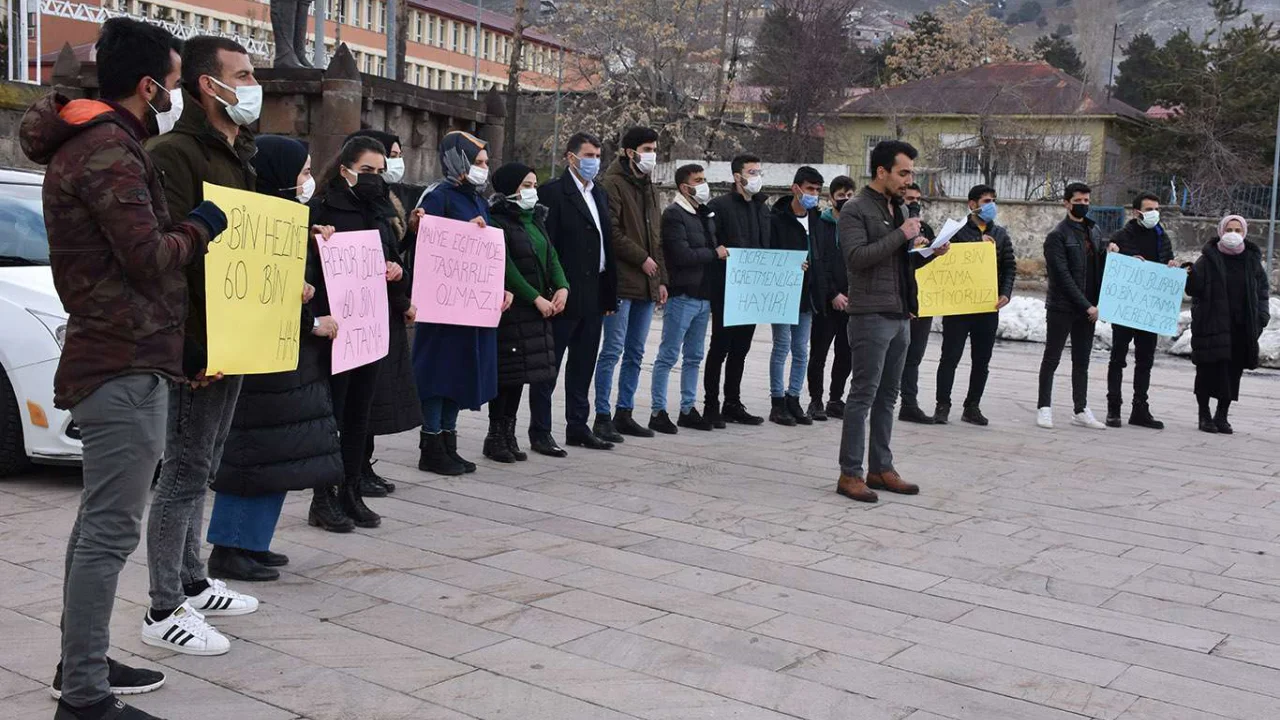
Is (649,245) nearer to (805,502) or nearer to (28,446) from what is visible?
(805,502)

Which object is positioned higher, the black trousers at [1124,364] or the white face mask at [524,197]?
the white face mask at [524,197]

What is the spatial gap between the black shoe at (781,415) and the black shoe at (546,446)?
8.53 feet

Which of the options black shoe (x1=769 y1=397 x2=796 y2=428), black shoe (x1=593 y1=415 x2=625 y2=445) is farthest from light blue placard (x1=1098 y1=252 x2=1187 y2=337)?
black shoe (x1=593 y1=415 x2=625 y2=445)

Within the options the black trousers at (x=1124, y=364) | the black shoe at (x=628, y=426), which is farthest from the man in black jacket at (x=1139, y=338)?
the black shoe at (x=628, y=426)

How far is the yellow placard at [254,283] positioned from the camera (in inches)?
189

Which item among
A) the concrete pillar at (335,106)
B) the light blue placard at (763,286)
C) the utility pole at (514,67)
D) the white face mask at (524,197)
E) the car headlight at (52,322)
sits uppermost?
the utility pole at (514,67)

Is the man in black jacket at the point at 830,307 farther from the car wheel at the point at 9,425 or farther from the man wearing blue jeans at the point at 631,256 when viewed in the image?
the car wheel at the point at 9,425

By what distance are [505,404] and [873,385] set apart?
95.0 inches

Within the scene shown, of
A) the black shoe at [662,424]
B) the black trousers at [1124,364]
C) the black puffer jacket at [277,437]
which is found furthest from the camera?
the black trousers at [1124,364]

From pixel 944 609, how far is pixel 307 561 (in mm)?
2844

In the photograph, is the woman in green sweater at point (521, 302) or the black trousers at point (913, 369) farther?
the black trousers at point (913, 369)

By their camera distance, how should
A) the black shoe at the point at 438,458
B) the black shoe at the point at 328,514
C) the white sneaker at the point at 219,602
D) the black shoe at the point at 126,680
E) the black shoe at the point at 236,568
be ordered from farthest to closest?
the black shoe at the point at 438,458 → the black shoe at the point at 328,514 → the black shoe at the point at 236,568 → the white sneaker at the point at 219,602 → the black shoe at the point at 126,680

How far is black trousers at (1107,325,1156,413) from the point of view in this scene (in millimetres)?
12219

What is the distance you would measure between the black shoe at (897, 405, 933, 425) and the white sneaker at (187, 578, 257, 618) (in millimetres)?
7639
